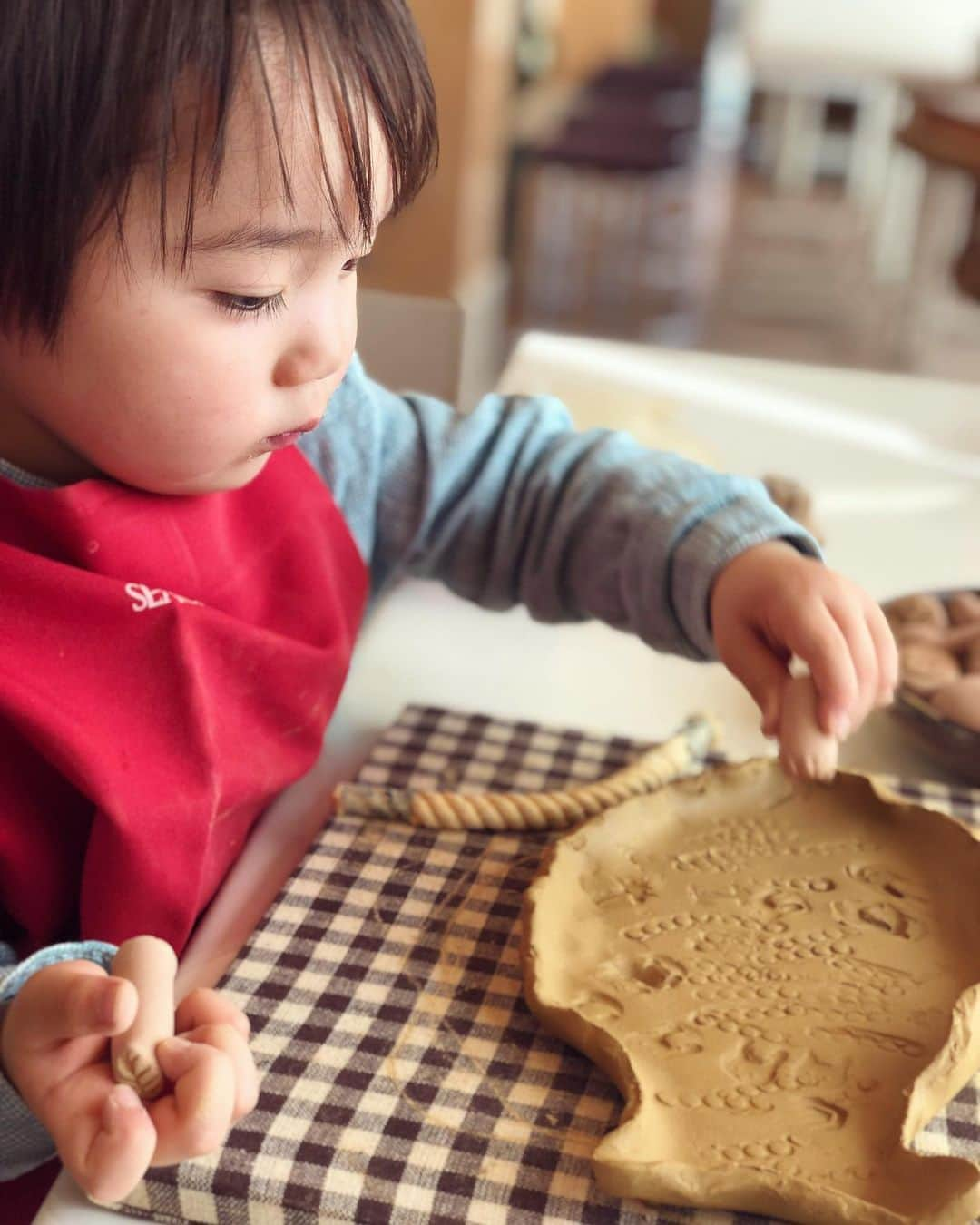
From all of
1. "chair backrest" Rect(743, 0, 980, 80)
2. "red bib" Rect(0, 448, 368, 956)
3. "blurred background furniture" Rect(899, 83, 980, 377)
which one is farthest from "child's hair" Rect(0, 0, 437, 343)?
"chair backrest" Rect(743, 0, 980, 80)

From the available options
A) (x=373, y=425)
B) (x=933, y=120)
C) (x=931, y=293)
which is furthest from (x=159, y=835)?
(x=931, y=293)

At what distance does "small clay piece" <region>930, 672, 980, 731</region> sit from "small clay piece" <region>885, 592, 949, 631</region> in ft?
0.18

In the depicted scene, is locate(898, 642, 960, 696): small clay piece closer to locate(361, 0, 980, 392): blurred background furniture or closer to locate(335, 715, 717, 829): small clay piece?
locate(335, 715, 717, 829): small clay piece

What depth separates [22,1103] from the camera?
45 cm

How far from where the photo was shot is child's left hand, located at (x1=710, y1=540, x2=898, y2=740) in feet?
1.72

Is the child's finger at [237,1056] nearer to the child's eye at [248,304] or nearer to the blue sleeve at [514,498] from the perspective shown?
the child's eye at [248,304]

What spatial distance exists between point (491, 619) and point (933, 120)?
2.00 metres

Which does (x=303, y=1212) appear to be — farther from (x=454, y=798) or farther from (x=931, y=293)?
(x=931, y=293)

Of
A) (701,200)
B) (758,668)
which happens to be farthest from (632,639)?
(701,200)

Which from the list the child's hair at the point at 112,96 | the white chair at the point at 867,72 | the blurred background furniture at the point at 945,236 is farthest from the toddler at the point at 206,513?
the white chair at the point at 867,72

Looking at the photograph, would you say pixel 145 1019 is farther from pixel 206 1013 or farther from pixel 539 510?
pixel 539 510

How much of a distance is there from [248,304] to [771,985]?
29 centimetres

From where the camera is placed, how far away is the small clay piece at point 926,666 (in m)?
0.66

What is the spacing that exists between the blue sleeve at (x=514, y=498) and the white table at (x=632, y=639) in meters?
0.04
